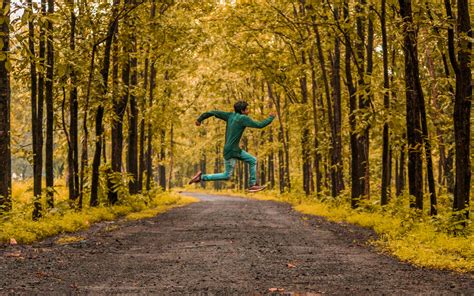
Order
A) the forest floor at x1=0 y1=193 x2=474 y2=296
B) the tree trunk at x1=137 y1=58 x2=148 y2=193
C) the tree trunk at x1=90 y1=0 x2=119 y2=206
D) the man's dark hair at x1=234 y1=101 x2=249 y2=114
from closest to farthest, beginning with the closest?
1. the forest floor at x1=0 y1=193 x2=474 y2=296
2. the man's dark hair at x1=234 y1=101 x2=249 y2=114
3. the tree trunk at x1=90 y1=0 x2=119 y2=206
4. the tree trunk at x1=137 y1=58 x2=148 y2=193

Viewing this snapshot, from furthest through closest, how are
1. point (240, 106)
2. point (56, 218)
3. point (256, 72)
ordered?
1. point (256, 72)
2. point (56, 218)
3. point (240, 106)

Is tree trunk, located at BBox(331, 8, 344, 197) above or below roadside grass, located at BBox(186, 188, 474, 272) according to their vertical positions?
above

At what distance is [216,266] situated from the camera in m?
8.81

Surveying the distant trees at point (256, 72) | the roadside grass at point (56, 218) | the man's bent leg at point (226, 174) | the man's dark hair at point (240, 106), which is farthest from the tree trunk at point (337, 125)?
the man's bent leg at point (226, 174)

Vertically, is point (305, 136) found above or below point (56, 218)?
above

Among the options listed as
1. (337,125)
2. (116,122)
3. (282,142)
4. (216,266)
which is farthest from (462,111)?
(282,142)

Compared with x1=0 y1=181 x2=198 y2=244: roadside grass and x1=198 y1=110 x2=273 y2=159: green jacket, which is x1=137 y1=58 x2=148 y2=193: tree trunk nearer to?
x1=0 y1=181 x2=198 y2=244: roadside grass

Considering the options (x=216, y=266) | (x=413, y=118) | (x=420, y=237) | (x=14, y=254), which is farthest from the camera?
(x=413, y=118)

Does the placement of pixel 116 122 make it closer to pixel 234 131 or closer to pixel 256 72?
pixel 234 131

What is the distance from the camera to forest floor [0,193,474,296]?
720cm

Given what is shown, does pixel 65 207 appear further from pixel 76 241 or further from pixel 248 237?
pixel 248 237

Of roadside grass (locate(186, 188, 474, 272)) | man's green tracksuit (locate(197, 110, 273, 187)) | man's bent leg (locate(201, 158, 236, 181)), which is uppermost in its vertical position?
man's green tracksuit (locate(197, 110, 273, 187))

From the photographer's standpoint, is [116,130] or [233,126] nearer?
[233,126]

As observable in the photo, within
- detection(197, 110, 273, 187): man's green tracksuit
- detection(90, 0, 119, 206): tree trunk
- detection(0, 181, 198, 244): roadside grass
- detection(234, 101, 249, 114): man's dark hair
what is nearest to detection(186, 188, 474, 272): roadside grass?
detection(197, 110, 273, 187): man's green tracksuit
